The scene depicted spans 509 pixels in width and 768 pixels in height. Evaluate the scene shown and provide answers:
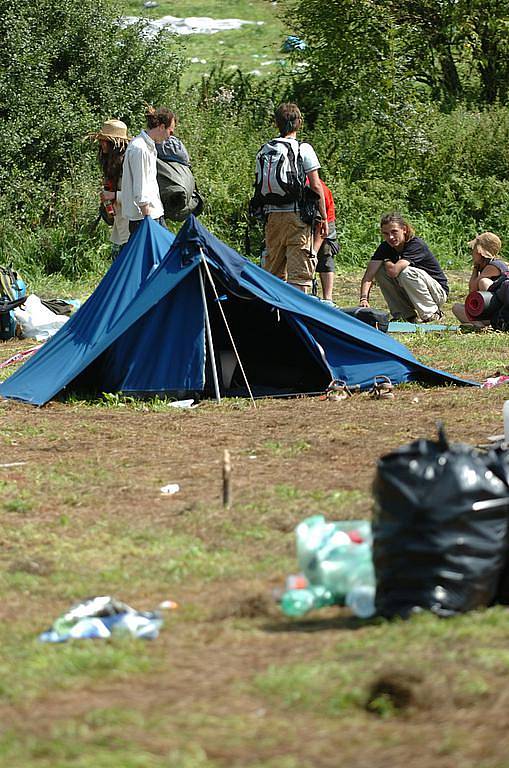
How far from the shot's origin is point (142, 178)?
9.45 m

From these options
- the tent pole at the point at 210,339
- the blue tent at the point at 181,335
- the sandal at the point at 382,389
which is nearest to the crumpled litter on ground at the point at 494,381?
the blue tent at the point at 181,335

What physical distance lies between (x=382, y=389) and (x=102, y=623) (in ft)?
15.0

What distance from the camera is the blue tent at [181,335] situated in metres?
8.12

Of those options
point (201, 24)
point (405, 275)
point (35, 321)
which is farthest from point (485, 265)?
point (201, 24)

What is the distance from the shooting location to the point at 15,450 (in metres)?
6.85

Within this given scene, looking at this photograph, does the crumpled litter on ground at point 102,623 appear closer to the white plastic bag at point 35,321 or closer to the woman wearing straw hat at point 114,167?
the woman wearing straw hat at point 114,167

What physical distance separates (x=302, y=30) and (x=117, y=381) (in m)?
12.9

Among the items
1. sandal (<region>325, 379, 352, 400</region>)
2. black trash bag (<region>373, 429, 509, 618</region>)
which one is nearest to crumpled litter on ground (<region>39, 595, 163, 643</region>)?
black trash bag (<region>373, 429, 509, 618</region>)

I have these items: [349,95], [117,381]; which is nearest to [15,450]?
[117,381]

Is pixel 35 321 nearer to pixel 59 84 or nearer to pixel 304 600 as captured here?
pixel 59 84

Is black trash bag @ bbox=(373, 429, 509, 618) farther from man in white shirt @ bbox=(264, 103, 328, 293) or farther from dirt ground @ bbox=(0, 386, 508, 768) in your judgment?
man in white shirt @ bbox=(264, 103, 328, 293)

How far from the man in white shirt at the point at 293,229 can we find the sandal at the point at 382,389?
8.67ft

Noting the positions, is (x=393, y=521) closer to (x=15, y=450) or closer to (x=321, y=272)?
(x=15, y=450)

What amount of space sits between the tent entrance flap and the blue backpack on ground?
3.21m
